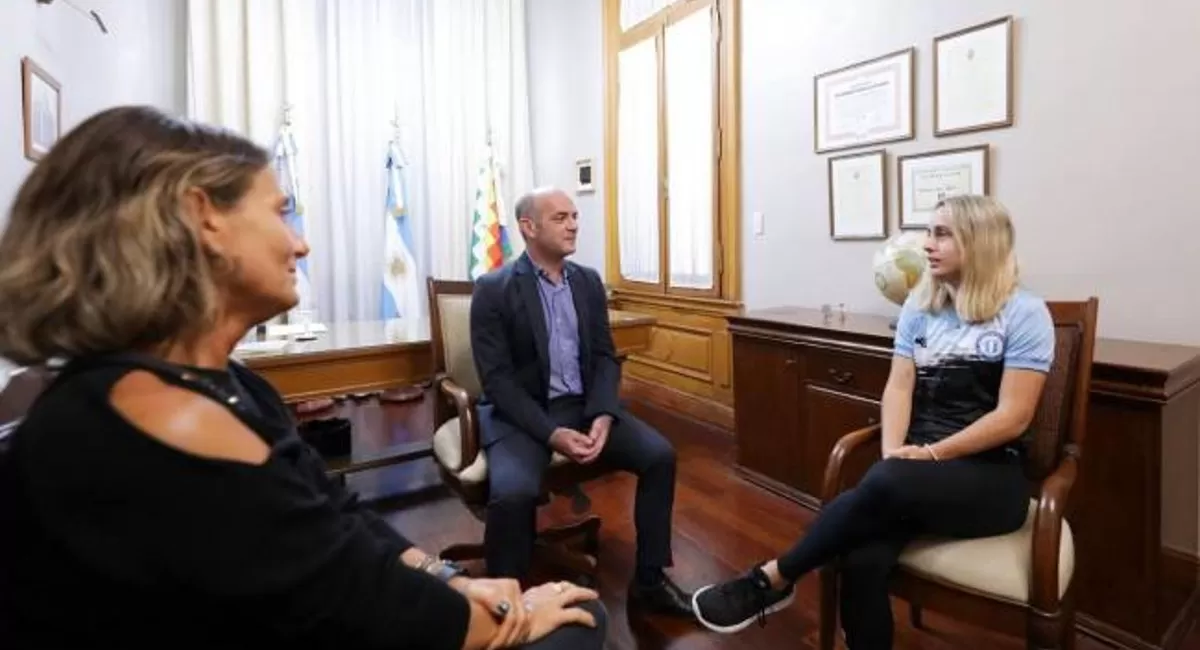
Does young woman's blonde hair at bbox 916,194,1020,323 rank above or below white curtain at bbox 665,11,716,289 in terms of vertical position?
below

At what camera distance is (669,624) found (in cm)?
206

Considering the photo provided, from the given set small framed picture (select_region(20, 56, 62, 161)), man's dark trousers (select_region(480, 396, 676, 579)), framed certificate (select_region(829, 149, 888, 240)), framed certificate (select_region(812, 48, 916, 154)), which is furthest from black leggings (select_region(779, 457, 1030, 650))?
small framed picture (select_region(20, 56, 62, 161))

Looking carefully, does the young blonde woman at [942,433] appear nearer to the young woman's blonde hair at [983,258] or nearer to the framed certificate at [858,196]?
the young woman's blonde hair at [983,258]

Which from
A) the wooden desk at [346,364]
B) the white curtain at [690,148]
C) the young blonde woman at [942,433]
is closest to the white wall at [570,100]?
the white curtain at [690,148]

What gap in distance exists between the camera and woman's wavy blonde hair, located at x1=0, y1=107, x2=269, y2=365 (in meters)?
0.75

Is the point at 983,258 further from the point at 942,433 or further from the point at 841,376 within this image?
the point at 841,376

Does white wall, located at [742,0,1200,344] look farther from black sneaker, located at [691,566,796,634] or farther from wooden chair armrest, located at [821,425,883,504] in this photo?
black sneaker, located at [691,566,796,634]

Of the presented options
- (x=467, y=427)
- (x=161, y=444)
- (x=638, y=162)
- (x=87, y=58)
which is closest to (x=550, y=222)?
(x=467, y=427)

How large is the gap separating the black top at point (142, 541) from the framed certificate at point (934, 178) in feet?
8.70

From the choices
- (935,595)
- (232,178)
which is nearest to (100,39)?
(232,178)

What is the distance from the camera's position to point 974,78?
2693 mm

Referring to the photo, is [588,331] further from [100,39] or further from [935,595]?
[100,39]

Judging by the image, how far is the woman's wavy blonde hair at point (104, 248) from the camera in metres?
0.75

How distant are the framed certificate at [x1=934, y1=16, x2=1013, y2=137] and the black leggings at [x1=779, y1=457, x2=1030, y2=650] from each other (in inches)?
61.8
